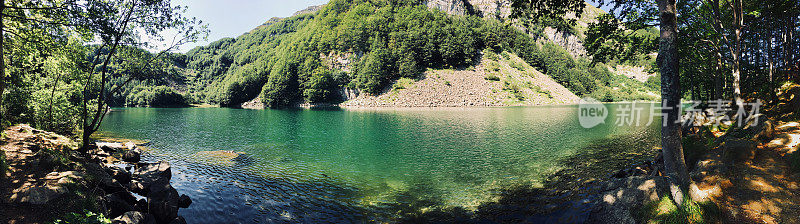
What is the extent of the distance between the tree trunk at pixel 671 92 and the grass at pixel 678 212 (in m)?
0.20

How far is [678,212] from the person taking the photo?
684cm

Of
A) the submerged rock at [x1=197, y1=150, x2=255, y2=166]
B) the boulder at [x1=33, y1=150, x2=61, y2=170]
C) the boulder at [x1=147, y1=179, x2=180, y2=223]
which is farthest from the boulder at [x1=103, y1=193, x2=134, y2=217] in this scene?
the submerged rock at [x1=197, y1=150, x2=255, y2=166]

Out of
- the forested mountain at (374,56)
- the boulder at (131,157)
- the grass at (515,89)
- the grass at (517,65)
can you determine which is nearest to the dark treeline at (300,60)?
the forested mountain at (374,56)

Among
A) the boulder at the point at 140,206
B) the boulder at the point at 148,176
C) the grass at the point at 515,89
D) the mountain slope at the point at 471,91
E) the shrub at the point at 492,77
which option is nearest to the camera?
the boulder at the point at 140,206

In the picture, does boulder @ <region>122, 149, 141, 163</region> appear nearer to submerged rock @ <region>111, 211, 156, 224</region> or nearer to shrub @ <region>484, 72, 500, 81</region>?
submerged rock @ <region>111, 211, 156, 224</region>

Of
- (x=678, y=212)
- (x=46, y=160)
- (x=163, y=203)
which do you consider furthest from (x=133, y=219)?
(x=678, y=212)

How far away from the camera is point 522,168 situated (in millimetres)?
16547

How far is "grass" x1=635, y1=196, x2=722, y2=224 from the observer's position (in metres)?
6.56

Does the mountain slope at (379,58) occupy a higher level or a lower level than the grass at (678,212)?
higher

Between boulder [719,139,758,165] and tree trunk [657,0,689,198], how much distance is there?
9.53 feet

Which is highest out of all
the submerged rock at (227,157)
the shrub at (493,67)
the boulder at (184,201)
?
the shrub at (493,67)

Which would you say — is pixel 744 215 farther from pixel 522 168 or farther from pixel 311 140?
pixel 311 140

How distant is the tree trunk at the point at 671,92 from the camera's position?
679 cm

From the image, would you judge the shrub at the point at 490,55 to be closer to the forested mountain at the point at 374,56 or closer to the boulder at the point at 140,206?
the forested mountain at the point at 374,56
